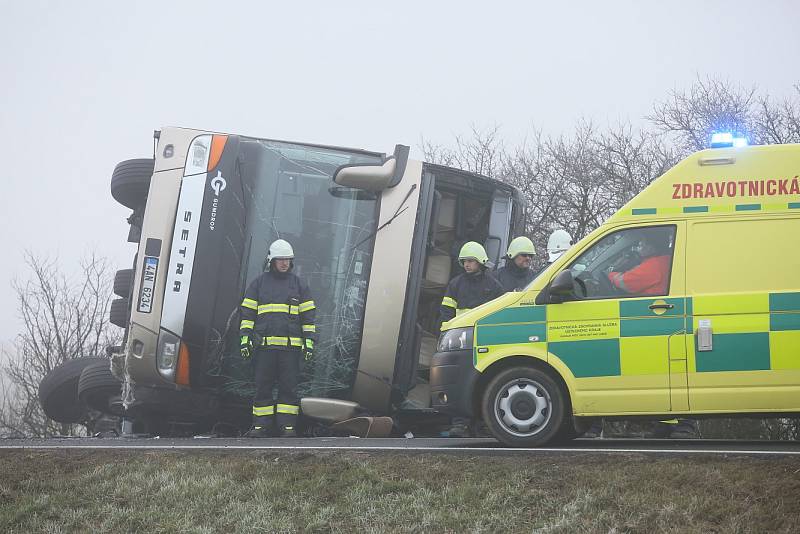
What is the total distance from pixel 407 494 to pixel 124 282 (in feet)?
19.6

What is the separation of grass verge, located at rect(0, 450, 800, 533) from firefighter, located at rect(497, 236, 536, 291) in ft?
12.1

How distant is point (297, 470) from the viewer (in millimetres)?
7254

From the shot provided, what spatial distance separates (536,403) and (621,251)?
1.21 meters

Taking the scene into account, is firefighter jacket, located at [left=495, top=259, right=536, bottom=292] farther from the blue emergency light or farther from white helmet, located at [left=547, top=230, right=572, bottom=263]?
the blue emergency light

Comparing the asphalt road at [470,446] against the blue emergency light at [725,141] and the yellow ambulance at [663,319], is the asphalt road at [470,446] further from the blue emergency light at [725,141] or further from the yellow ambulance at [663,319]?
the blue emergency light at [725,141]

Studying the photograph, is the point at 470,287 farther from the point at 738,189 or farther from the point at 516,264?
the point at 738,189

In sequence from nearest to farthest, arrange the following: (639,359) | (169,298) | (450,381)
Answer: (639,359) < (450,381) < (169,298)

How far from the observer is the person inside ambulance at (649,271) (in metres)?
7.91

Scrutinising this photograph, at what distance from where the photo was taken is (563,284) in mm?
7934

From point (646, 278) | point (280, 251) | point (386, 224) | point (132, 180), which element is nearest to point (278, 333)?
point (280, 251)

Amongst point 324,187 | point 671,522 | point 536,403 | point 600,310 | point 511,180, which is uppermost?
point 511,180

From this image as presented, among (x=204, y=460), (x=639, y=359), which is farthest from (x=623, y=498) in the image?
(x=204, y=460)

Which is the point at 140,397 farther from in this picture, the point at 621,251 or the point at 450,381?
the point at 621,251

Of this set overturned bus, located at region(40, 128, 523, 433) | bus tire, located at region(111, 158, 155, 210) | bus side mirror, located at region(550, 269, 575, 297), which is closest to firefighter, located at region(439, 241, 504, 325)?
overturned bus, located at region(40, 128, 523, 433)
